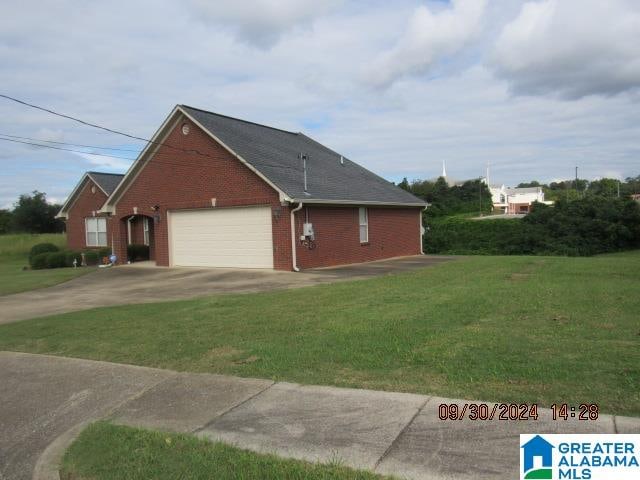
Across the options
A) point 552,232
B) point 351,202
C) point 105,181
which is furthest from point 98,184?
point 552,232

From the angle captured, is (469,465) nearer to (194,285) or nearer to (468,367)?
(468,367)

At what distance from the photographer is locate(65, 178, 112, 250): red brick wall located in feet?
96.4

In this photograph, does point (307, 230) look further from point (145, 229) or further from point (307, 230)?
point (145, 229)

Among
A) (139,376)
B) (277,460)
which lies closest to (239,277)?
(139,376)

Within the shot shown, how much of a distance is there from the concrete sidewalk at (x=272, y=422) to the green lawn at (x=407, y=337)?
1.18ft

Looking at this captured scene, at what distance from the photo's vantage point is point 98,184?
95.5ft

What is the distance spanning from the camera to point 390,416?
186 inches

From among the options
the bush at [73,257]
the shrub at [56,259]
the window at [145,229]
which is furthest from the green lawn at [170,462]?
the shrub at [56,259]

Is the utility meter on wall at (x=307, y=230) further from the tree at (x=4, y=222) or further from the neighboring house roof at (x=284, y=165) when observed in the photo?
the tree at (x=4, y=222)

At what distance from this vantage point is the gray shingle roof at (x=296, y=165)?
61.9 ft

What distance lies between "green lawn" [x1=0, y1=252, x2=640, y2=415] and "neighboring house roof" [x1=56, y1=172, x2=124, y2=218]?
64.3 ft

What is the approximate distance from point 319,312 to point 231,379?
3.43 m

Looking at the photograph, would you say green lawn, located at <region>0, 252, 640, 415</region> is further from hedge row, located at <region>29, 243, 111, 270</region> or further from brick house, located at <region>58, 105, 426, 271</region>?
hedge row, located at <region>29, 243, 111, 270</region>

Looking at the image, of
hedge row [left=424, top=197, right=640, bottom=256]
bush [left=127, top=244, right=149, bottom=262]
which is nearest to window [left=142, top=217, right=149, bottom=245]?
bush [left=127, top=244, right=149, bottom=262]
